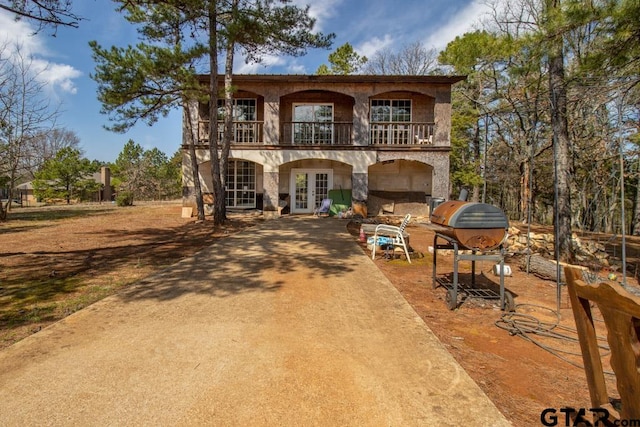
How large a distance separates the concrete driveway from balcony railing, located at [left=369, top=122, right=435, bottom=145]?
11.8 m

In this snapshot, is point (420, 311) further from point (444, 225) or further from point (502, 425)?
point (502, 425)

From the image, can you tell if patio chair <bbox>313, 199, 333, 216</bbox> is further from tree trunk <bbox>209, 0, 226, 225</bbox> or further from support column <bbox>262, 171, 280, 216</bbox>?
tree trunk <bbox>209, 0, 226, 225</bbox>

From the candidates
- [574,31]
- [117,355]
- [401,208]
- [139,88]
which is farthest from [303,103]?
[117,355]

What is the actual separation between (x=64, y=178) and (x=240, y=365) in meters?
36.5

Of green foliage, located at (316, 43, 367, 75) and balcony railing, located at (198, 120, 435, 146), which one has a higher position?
green foliage, located at (316, 43, 367, 75)

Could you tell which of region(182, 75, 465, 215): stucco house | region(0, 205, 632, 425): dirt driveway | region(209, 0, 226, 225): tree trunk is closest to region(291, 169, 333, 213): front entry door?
region(182, 75, 465, 215): stucco house

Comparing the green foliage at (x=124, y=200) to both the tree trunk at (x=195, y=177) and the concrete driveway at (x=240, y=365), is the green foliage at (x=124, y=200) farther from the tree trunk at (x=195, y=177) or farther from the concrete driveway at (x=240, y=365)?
the concrete driveway at (x=240, y=365)


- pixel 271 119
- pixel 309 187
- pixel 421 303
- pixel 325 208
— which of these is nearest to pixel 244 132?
pixel 271 119

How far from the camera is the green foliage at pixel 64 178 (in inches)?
1193

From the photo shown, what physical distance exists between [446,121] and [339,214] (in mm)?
6355

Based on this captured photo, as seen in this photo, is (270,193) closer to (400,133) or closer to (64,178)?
(400,133)

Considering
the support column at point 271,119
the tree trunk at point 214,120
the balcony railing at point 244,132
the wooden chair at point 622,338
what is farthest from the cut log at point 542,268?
the balcony railing at point 244,132

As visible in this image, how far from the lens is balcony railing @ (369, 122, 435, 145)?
50.4ft

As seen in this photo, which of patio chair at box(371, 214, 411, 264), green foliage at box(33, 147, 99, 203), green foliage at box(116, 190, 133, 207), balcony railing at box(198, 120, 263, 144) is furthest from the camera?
green foliage at box(33, 147, 99, 203)
